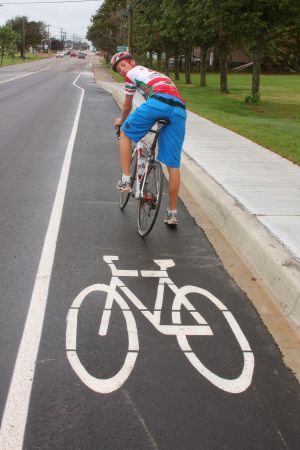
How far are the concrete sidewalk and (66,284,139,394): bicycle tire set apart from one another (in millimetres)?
1170

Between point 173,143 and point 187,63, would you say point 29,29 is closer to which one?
point 187,63

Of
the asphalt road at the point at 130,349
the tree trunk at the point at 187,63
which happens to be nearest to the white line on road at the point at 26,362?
the asphalt road at the point at 130,349

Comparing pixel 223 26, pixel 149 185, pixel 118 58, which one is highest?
pixel 223 26

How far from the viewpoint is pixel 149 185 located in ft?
20.6

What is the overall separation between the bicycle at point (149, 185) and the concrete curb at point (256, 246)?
3.05ft

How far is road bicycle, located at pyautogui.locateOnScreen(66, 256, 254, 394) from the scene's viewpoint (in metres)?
3.38

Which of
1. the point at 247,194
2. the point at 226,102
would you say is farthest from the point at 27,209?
the point at 226,102

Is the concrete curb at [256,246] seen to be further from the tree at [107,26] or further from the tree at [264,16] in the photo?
the tree at [107,26]

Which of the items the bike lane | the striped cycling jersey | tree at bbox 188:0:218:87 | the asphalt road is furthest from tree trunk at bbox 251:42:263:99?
the bike lane

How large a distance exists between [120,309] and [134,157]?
117 inches

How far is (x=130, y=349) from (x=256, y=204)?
3496 millimetres

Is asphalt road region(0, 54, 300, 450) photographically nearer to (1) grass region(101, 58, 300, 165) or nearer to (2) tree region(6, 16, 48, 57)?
(1) grass region(101, 58, 300, 165)

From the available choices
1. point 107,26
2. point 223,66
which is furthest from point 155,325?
point 107,26

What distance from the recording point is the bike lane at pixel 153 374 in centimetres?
287
